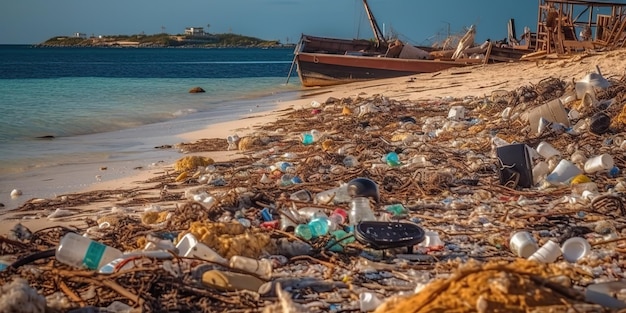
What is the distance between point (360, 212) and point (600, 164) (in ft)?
7.65

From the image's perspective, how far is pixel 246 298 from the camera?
2990mm

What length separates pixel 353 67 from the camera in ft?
74.0

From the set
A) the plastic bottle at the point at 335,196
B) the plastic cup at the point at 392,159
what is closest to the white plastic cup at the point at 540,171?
the plastic cup at the point at 392,159

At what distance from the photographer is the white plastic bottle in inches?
132

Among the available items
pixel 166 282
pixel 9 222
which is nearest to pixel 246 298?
pixel 166 282

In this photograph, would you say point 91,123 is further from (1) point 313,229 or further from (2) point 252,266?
(2) point 252,266

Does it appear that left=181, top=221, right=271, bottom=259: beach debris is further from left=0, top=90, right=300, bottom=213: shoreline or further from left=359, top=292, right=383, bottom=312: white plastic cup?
left=0, top=90, right=300, bottom=213: shoreline

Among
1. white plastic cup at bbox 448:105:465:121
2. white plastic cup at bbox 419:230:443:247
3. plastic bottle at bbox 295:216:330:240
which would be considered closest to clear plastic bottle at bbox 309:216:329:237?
plastic bottle at bbox 295:216:330:240

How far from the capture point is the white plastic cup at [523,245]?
3551mm

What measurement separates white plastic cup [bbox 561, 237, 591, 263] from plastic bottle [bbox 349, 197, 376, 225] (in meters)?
1.23

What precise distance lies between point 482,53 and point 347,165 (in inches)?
678

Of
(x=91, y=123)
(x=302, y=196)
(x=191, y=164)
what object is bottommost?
(x=91, y=123)

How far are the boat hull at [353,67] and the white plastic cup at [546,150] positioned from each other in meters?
15.1

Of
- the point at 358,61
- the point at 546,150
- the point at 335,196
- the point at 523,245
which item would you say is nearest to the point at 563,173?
the point at 546,150
